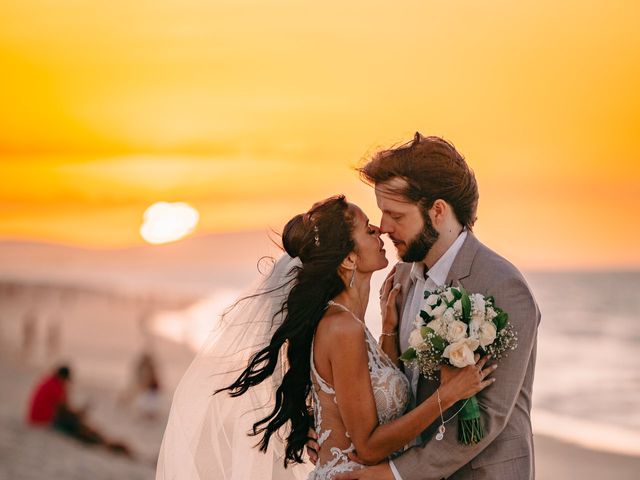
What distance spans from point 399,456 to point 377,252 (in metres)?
1.06

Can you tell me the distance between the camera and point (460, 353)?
166 inches

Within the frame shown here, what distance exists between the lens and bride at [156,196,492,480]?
15.0 feet

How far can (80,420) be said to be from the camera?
17125mm

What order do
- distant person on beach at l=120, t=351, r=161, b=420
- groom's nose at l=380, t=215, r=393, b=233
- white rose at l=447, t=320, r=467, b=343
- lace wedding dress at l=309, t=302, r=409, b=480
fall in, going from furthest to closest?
distant person on beach at l=120, t=351, r=161, b=420 < groom's nose at l=380, t=215, r=393, b=233 < lace wedding dress at l=309, t=302, r=409, b=480 < white rose at l=447, t=320, r=467, b=343

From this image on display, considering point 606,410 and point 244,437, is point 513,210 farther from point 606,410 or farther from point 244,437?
point 244,437

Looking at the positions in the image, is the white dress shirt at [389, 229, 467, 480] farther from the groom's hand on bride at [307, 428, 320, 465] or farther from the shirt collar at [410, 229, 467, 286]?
the groom's hand on bride at [307, 428, 320, 465]

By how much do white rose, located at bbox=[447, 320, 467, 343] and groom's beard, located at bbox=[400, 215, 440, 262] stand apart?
67cm

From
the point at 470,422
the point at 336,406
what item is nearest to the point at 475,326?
the point at 470,422

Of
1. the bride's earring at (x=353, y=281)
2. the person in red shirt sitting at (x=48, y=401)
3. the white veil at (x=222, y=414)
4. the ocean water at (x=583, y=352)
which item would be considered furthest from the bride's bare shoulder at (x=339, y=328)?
the person in red shirt sitting at (x=48, y=401)

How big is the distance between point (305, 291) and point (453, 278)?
2.55ft

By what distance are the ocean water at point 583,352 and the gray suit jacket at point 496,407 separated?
9406mm

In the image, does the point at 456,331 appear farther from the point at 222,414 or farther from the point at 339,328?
the point at 222,414

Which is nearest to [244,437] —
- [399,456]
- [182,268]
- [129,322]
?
[399,456]

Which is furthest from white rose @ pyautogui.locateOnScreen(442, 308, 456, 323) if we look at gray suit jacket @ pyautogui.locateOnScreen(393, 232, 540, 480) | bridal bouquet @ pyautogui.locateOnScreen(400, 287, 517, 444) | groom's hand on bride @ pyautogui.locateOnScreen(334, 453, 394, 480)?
groom's hand on bride @ pyautogui.locateOnScreen(334, 453, 394, 480)
